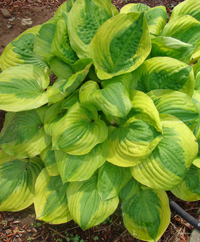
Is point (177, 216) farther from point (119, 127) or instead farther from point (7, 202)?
point (7, 202)

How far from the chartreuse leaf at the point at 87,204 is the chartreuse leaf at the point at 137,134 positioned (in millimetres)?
269

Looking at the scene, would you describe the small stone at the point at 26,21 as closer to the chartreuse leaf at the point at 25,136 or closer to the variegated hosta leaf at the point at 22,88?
the variegated hosta leaf at the point at 22,88

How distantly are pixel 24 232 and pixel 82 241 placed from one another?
45 centimetres

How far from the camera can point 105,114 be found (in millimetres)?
1101

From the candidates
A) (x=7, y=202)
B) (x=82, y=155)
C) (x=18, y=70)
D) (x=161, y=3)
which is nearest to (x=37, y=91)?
(x=18, y=70)

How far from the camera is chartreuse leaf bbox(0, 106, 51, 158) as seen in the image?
1313 mm

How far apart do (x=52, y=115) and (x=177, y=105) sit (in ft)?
2.43

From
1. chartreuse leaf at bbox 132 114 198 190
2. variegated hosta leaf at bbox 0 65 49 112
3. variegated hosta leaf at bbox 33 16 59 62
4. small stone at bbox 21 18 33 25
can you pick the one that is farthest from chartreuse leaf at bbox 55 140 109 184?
small stone at bbox 21 18 33 25

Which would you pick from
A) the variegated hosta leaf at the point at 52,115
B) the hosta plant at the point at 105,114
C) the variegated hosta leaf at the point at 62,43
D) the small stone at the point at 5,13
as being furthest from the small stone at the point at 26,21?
the variegated hosta leaf at the point at 52,115

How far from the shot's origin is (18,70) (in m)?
1.29

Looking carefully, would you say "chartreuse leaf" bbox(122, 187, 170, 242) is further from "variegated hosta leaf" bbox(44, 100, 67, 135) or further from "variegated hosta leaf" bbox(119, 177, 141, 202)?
"variegated hosta leaf" bbox(44, 100, 67, 135)

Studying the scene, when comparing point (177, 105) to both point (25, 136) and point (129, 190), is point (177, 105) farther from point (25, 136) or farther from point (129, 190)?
point (25, 136)

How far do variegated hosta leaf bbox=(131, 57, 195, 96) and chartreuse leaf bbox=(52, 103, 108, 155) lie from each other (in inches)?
14.5

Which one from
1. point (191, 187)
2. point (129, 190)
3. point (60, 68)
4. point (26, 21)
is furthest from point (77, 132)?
point (26, 21)
